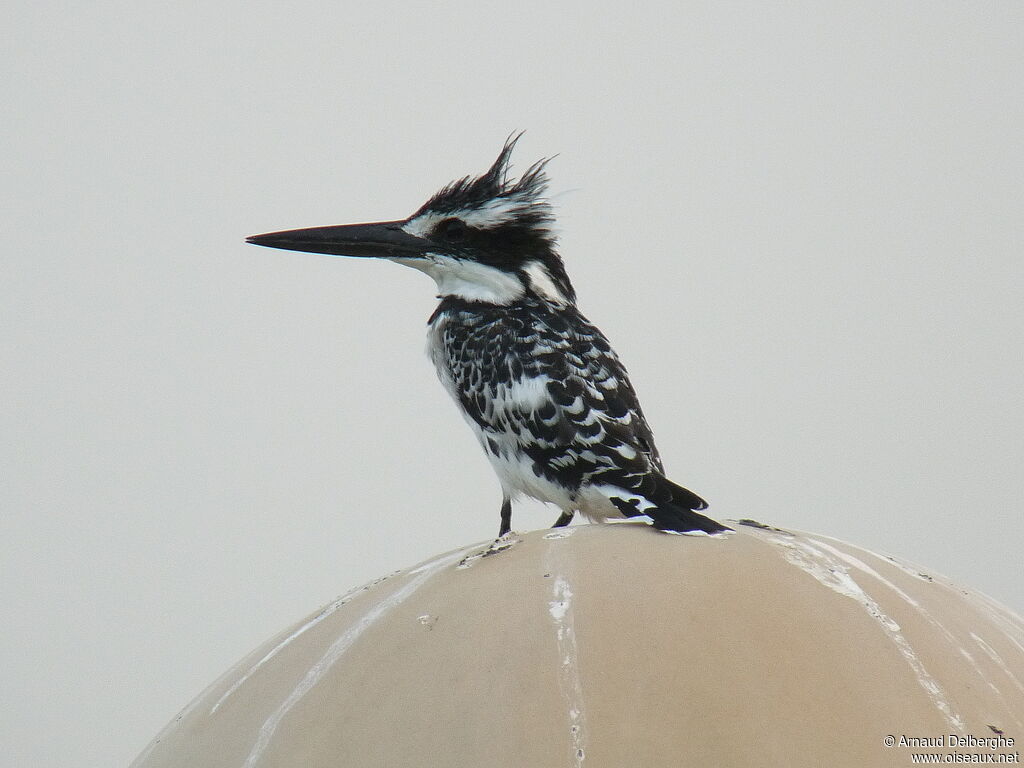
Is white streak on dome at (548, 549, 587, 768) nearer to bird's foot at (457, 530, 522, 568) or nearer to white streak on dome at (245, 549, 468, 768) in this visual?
bird's foot at (457, 530, 522, 568)

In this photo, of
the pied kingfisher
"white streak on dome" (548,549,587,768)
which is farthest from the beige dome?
the pied kingfisher

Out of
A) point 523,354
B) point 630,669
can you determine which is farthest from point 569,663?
point 523,354

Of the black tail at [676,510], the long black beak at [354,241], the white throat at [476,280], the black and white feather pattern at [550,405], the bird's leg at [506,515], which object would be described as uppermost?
the long black beak at [354,241]

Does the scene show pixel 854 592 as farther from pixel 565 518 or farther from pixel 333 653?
pixel 565 518

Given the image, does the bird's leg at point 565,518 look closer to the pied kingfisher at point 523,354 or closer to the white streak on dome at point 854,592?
the pied kingfisher at point 523,354

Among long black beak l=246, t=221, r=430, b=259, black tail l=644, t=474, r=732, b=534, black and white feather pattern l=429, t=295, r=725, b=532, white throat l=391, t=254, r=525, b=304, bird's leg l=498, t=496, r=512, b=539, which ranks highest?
long black beak l=246, t=221, r=430, b=259

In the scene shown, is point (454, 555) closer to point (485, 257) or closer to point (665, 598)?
point (665, 598)

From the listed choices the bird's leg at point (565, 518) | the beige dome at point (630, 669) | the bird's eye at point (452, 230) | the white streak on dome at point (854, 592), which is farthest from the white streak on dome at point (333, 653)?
the bird's eye at point (452, 230)

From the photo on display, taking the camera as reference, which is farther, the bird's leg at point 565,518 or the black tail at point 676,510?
the bird's leg at point 565,518
